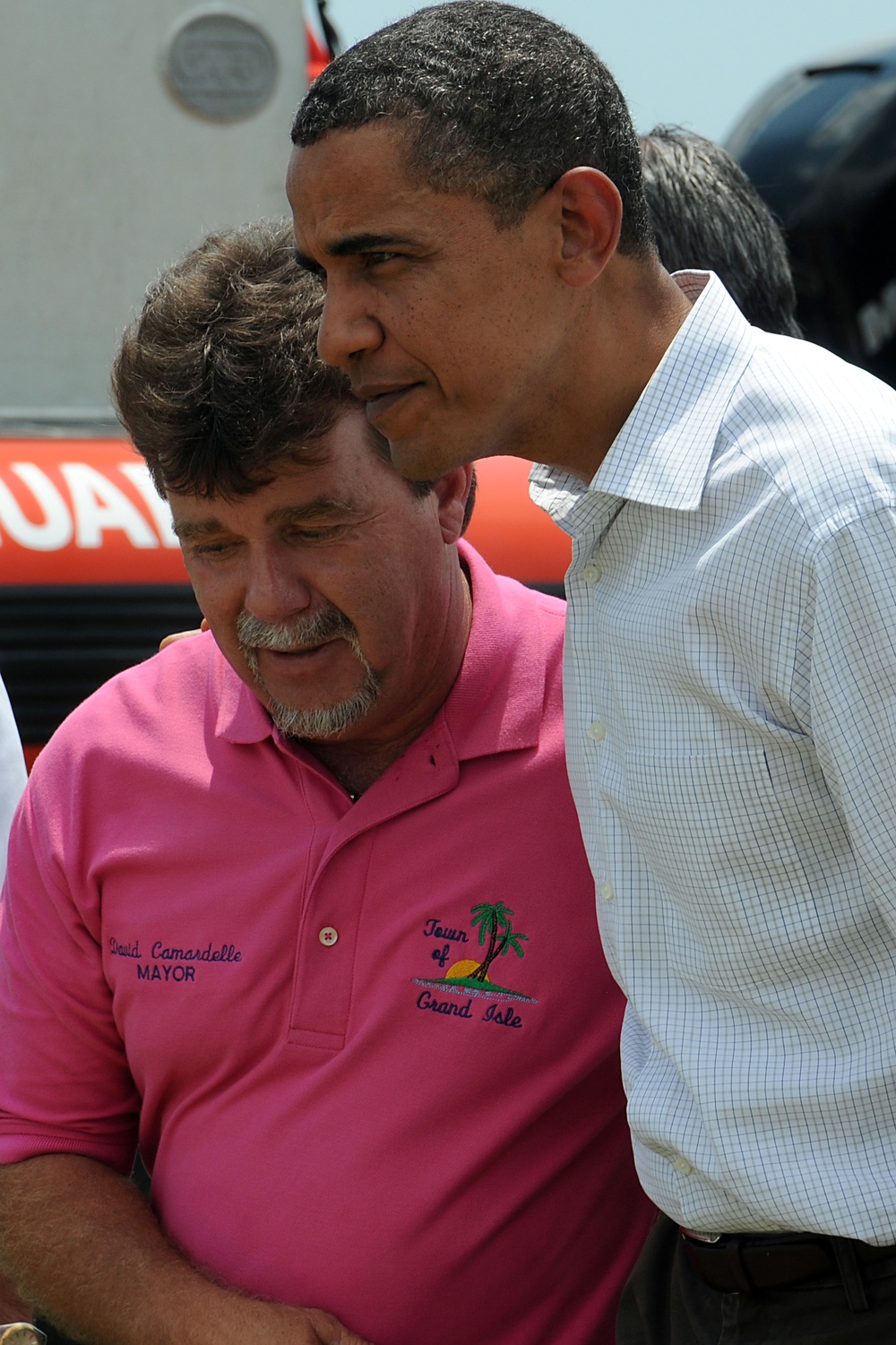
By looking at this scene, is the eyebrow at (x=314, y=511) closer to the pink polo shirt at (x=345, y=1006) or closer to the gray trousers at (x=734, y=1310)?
the pink polo shirt at (x=345, y=1006)

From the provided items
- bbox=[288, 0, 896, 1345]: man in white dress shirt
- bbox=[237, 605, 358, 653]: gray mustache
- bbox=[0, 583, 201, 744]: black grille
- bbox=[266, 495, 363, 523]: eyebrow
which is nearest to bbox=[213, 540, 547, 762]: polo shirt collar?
bbox=[237, 605, 358, 653]: gray mustache

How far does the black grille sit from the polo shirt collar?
2.18 ft

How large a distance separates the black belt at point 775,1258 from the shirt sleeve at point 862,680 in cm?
32

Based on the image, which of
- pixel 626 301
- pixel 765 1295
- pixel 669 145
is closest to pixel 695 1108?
pixel 765 1295

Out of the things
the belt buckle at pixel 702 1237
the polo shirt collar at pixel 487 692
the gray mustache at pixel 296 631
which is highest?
the gray mustache at pixel 296 631

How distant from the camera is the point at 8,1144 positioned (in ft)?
6.68

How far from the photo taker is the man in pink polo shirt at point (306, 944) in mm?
1857

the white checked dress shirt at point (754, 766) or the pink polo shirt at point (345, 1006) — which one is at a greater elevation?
the white checked dress shirt at point (754, 766)

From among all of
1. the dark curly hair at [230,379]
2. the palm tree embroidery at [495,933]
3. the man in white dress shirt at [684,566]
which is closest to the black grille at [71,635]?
the dark curly hair at [230,379]

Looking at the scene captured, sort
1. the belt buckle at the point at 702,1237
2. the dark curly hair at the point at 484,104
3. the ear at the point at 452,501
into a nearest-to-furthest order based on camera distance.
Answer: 1. the dark curly hair at the point at 484,104
2. the belt buckle at the point at 702,1237
3. the ear at the point at 452,501

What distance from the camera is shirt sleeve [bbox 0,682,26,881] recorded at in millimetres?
2254

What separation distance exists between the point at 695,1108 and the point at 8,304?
2.10 meters

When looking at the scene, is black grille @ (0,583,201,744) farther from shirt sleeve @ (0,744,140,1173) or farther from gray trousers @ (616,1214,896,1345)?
gray trousers @ (616,1214,896,1345)

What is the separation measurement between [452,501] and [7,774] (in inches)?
28.2
